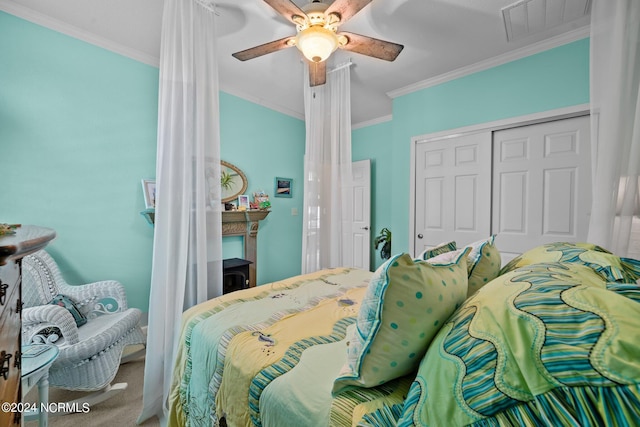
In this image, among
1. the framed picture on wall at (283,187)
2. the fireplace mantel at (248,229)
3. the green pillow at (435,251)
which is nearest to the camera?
the green pillow at (435,251)

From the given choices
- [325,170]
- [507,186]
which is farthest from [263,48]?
[507,186]

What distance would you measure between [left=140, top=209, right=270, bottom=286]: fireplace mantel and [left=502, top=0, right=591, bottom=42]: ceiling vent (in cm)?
303

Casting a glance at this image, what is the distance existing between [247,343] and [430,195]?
265 cm

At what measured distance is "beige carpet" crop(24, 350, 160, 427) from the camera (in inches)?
60.7

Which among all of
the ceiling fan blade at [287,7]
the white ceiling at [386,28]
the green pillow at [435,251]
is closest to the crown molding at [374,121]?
the white ceiling at [386,28]

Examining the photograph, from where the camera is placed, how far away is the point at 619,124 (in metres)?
1.29

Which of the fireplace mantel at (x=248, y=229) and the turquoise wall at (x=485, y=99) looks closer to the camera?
the turquoise wall at (x=485, y=99)

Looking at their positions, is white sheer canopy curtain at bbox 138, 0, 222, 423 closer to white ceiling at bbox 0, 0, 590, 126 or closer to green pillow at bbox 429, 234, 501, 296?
white ceiling at bbox 0, 0, 590, 126

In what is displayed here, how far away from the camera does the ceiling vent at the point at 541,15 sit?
188cm

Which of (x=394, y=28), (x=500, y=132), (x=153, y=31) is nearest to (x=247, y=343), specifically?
(x=394, y=28)

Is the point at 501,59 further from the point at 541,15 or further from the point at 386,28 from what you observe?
the point at 386,28

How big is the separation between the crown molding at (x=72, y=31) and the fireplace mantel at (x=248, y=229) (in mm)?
1740

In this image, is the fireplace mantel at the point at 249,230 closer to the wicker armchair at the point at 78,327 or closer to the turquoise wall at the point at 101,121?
the turquoise wall at the point at 101,121

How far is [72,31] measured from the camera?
2.16m
